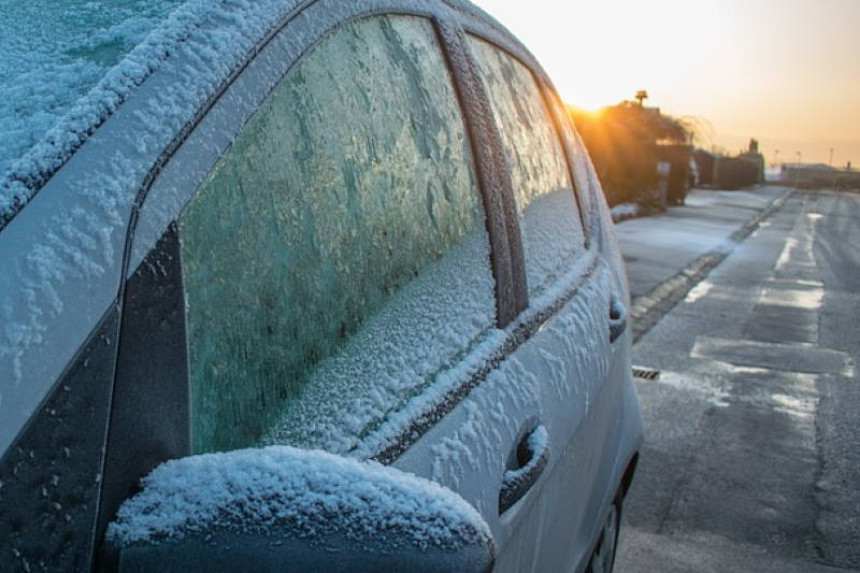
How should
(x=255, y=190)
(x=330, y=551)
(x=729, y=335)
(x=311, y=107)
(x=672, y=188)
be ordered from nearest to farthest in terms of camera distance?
1. (x=330, y=551)
2. (x=255, y=190)
3. (x=311, y=107)
4. (x=729, y=335)
5. (x=672, y=188)

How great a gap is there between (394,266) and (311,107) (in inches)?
12.1

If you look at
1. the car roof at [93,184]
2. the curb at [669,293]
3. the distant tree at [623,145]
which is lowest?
the curb at [669,293]

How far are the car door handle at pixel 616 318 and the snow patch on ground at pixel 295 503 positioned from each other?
183 cm

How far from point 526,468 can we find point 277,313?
2.06 feet

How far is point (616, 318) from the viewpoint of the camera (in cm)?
297

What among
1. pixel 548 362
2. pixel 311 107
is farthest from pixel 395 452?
pixel 548 362

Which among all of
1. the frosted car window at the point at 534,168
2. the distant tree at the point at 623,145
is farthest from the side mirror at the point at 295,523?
the distant tree at the point at 623,145

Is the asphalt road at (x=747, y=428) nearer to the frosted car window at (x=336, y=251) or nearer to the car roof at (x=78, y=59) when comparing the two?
the frosted car window at (x=336, y=251)

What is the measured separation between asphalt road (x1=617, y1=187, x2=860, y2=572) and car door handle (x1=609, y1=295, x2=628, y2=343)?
1309mm

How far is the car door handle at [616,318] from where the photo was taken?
9.45 ft

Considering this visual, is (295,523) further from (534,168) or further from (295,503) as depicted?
(534,168)

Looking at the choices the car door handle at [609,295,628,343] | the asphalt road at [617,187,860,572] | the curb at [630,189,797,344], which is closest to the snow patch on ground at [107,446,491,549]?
the car door handle at [609,295,628,343]

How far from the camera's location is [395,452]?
1.45m

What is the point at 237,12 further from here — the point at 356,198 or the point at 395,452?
the point at 395,452
